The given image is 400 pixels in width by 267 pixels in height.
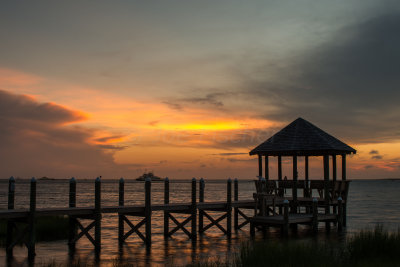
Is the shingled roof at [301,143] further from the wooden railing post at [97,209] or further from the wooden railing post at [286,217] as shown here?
the wooden railing post at [97,209]

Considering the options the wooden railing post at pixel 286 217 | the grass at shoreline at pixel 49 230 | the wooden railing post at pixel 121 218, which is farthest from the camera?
the grass at shoreline at pixel 49 230

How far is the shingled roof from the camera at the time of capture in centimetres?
2674

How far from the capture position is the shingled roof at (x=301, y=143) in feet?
87.7

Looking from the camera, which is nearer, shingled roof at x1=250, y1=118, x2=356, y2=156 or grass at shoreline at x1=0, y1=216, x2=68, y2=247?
grass at shoreline at x1=0, y1=216, x2=68, y2=247

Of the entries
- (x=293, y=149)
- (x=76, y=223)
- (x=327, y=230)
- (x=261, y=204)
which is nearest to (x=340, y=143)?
(x=293, y=149)

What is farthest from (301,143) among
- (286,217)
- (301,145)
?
(286,217)

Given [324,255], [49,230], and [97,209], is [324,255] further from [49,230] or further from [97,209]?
[49,230]

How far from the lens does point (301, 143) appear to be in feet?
89.2

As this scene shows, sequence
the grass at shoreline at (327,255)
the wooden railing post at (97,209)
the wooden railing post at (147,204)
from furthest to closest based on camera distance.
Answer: the wooden railing post at (147,204) < the wooden railing post at (97,209) < the grass at shoreline at (327,255)

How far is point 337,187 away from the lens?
2778cm

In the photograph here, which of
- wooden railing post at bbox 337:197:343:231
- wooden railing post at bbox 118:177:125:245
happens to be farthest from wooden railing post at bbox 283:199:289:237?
wooden railing post at bbox 118:177:125:245

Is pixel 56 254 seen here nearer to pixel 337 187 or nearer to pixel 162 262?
pixel 162 262

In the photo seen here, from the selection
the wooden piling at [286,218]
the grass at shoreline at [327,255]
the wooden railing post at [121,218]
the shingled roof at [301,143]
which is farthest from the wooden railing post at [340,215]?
the wooden railing post at [121,218]

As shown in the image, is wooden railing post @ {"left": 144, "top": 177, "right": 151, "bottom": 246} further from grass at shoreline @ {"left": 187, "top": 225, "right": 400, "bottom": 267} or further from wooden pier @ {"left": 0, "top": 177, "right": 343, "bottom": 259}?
grass at shoreline @ {"left": 187, "top": 225, "right": 400, "bottom": 267}
